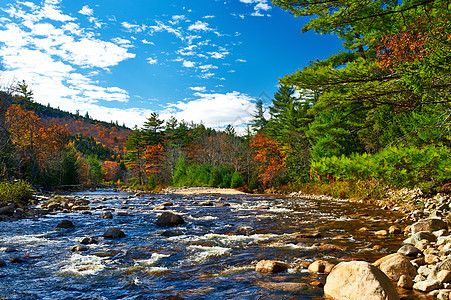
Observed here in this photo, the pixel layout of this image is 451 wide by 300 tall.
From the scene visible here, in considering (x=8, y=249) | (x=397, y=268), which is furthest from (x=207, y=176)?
(x=397, y=268)

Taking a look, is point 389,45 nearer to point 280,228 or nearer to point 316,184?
point 280,228

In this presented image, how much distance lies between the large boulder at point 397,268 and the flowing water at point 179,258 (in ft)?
3.20

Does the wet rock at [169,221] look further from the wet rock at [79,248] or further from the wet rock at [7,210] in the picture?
the wet rock at [7,210]

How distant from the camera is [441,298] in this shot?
3205 millimetres

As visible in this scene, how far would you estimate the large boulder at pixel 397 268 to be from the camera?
13.1ft

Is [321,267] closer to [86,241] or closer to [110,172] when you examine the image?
[86,241]

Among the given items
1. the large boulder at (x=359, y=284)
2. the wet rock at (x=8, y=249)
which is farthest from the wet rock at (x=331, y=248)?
the wet rock at (x=8, y=249)

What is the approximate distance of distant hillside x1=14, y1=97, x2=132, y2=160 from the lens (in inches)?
4360

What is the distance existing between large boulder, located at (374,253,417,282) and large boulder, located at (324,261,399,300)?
2.51 ft

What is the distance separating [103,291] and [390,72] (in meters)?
7.78

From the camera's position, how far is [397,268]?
4.07 metres

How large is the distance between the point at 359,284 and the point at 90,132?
147427 millimetres

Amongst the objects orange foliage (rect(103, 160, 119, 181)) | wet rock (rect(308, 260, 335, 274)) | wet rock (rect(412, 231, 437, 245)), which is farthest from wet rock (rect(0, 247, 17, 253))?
orange foliage (rect(103, 160, 119, 181))

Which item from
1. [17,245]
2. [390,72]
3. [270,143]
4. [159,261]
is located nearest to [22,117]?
[270,143]
